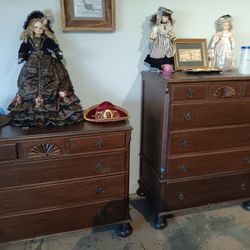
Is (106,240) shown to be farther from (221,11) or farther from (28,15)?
(221,11)

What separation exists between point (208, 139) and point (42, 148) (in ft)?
3.58

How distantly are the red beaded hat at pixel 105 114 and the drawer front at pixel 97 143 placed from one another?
0.12m

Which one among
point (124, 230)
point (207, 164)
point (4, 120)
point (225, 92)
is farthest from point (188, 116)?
point (4, 120)

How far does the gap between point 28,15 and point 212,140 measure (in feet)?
4.69

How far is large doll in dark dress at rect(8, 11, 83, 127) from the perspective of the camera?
5.17 ft

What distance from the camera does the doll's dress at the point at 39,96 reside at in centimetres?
158

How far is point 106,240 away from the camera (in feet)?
6.01

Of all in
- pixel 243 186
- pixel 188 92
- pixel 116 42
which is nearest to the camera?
pixel 188 92

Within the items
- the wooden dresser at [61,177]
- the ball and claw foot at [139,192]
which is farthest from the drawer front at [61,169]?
the ball and claw foot at [139,192]

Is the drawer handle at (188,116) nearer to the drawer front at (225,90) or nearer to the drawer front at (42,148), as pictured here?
the drawer front at (225,90)

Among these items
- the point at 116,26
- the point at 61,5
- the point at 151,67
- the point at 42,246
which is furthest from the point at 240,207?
the point at 61,5

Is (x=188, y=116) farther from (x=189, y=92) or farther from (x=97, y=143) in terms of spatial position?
(x=97, y=143)

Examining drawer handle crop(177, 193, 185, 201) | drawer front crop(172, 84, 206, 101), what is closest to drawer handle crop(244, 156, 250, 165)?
drawer handle crop(177, 193, 185, 201)

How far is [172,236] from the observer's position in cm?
188
